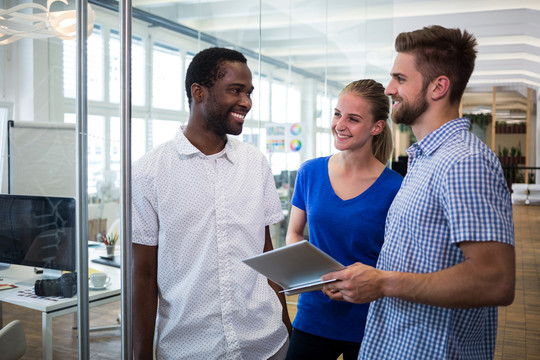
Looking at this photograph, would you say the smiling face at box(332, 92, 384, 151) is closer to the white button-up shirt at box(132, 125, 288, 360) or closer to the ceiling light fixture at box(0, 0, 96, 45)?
Answer: the white button-up shirt at box(132, 125, 288, 360)

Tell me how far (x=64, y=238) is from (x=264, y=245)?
65 centimetres

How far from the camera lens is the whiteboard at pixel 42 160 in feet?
5.08

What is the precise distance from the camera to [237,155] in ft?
5.32

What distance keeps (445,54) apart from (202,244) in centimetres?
85

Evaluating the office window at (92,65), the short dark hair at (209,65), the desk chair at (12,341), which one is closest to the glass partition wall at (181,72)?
the office window at (92,65)


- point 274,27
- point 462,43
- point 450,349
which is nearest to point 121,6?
point 462,43

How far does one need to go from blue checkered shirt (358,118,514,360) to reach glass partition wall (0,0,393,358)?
75 centimetres

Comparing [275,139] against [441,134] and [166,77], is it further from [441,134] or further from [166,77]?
[441,134]

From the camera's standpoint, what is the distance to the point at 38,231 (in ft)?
5.35

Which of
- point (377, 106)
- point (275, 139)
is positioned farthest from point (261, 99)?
point (377, 106)

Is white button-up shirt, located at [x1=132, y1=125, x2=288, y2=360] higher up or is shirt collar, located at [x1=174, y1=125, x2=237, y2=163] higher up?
shirt collar, located at [x1=174, y1=125, x2=237, y2=163]

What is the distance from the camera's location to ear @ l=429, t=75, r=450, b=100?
1.33 meters

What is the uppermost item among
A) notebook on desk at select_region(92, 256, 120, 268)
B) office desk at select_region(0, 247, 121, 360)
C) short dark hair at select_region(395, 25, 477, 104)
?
short dark hair at select_region(395, 25, 477, 104)

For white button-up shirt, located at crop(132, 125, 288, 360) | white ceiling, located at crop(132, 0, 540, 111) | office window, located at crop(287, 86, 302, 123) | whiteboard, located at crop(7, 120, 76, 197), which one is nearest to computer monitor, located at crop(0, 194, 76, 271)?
whiteboard, located at crop(7, 120, 76, 197)
